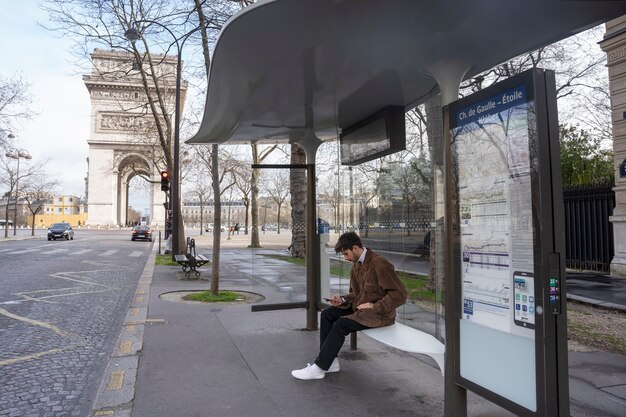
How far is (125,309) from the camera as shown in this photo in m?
8.53

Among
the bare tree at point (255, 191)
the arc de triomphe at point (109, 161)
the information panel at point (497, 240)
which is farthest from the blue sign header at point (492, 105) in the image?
the arc de triomphe at point (109, 161)

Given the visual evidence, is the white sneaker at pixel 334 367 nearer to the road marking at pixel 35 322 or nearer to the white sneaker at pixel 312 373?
the white sneaker at pixel 312 373

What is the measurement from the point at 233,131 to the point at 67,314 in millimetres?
4253

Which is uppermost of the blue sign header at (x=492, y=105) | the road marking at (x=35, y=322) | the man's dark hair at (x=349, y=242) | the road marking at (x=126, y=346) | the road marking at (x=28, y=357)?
the blue sign header at (x=492, y=105)

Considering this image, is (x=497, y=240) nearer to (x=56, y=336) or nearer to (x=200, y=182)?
(x=56, y=336)

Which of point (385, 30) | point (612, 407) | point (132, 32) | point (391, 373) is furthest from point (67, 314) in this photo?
point (132, 32)

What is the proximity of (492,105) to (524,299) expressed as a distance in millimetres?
1188

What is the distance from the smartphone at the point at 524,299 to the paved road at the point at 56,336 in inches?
130

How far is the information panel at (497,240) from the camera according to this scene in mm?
2824

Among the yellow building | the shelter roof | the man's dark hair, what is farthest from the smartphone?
the yellow building

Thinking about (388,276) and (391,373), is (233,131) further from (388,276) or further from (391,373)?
(391,373)

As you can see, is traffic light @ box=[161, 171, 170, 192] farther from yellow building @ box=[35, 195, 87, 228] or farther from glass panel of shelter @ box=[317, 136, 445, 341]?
yellow building @ box=[35, 195, 87, 228]

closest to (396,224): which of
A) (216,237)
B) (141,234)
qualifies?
(216,237)

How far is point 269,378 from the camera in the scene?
4.52m
